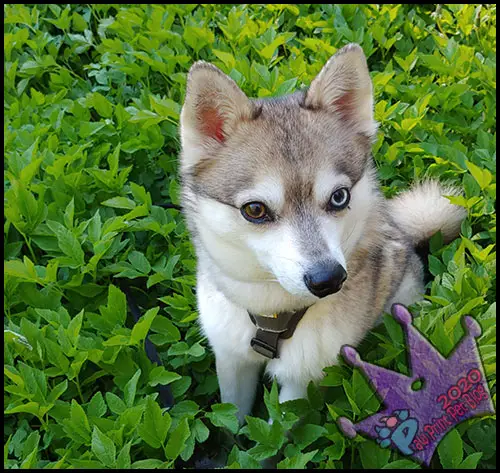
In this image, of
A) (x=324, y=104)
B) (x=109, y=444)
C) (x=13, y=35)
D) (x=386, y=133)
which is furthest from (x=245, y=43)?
(x=109, y=444)

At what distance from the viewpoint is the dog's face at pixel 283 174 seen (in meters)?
2.02

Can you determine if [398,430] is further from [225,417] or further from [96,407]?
[96,407]

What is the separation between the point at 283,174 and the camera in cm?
204

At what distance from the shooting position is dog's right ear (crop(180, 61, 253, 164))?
82.1 inches

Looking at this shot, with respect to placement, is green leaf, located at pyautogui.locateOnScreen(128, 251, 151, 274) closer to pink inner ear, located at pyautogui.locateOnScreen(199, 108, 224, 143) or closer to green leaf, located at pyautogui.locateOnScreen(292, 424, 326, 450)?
pink inner ear, located at pyautogui.locateOnScreen(199, 108, 224, 143)

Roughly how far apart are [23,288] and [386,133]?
209 cm

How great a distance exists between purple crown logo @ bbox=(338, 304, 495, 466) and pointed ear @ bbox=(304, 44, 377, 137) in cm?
82

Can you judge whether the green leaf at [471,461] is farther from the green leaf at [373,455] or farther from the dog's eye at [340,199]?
the dog's eye at [340,199]

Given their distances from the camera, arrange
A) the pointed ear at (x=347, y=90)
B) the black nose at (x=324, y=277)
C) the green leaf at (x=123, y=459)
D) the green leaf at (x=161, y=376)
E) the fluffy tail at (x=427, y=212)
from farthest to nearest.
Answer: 1. the fluffy tail at (x=427, y=212)
2. the green leaf at (x=161, y=376)
3. the pointed ear at (x=347, y=90)
4. the green leaf at (x=123, y=459)
5. the black nose at (x=324, y=277)

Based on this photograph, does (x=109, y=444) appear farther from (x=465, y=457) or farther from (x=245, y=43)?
(x=245, y=43)

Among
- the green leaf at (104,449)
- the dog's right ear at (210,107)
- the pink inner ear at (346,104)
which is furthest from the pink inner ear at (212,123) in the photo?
the green leaf at (104,449)

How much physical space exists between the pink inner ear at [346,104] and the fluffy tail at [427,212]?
0.77 m

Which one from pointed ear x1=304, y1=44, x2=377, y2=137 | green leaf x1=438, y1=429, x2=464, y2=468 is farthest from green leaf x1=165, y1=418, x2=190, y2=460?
pointed ear x1=304, y1=44, x2=377, y2=137

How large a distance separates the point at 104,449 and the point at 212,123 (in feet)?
3.81
